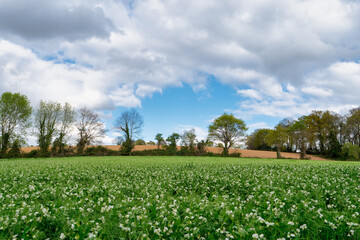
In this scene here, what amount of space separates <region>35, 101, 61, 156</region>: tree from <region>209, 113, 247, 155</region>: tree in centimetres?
4642

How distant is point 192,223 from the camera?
205 inches

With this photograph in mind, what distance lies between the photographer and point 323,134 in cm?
7056

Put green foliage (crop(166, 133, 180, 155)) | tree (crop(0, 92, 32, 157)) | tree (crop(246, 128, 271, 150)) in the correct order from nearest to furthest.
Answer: tree (crop(0, 92, 32, 157)) → green foliage (crop(166, 133, 180, 155)) → tree (crop(246, 128, 271, 150))

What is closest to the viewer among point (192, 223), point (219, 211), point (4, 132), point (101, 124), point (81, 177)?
point (192, 223)

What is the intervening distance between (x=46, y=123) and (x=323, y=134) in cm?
8557

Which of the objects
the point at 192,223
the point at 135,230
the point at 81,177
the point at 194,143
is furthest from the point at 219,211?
the point at 194,143

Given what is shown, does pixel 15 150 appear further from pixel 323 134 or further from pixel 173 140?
pixel 323 134

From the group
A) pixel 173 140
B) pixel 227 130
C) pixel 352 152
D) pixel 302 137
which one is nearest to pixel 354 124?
pixel 352 152

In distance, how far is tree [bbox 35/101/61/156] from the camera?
53312 millimetres

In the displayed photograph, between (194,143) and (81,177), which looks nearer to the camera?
(81,177)

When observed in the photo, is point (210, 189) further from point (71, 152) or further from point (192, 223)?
point (71, 152)

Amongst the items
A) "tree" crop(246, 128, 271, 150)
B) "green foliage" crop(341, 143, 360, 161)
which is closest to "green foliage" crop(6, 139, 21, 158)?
"green foliage" crop(341, 143, 360, 161)

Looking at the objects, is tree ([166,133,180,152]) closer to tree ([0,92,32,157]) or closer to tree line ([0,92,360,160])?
tree line ([0,92,360,160])

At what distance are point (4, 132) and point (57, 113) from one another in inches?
477
